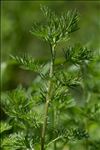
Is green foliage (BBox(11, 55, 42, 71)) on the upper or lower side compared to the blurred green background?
lower

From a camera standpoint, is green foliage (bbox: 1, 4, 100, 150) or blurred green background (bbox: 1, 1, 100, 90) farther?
blurred green background (bbox: 1, 1, 100, 90)

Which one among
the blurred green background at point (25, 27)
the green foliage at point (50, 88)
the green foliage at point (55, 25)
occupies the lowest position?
the green foliage at point (50, 88)

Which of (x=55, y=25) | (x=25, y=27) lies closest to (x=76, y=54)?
(x=55, y=25)

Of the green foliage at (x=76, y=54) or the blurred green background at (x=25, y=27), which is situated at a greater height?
the blurred green background at (x=25, y=27)

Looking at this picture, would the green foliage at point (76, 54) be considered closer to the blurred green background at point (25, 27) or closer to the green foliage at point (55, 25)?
the green foliage at point (55, 25)

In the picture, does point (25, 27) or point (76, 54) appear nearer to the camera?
point (76, 54)

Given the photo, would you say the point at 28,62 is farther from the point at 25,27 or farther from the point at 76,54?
the point at 25,27

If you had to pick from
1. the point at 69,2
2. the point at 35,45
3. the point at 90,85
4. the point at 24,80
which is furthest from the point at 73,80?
the point at 69,2

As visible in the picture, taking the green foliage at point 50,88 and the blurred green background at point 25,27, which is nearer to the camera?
the green foliage at point 50,88

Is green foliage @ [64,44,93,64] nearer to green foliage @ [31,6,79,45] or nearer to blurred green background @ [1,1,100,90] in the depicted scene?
green foliage @ [31,6,79,45]

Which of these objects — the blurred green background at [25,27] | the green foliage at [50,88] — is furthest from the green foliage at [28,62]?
the blurred green background at [25,27]

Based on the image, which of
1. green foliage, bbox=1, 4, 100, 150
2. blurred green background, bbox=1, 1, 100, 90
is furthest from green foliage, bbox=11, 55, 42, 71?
blurred green background, bbox=1, 1, 100, 90
